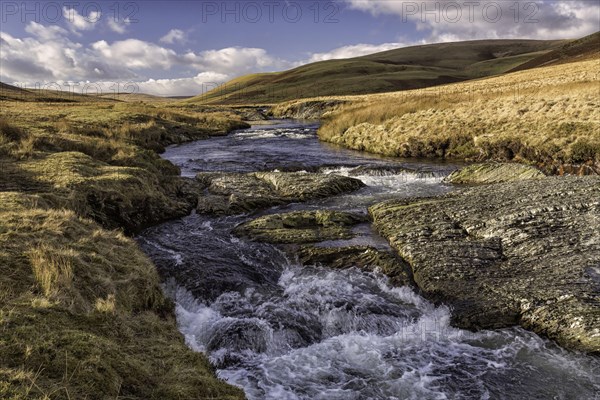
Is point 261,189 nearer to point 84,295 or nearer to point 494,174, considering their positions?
point 494,174

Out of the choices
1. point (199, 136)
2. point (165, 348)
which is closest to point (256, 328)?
point (165, 348)

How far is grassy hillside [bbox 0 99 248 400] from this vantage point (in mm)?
5691

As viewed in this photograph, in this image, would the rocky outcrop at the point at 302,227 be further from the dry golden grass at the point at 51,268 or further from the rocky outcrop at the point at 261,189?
the dry golden grass at the point at 51,268

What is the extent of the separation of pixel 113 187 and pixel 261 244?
727 centimetres

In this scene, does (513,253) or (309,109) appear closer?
(513,253)

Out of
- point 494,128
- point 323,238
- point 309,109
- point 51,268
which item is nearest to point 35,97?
point 309,109

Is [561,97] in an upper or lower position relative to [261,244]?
upper

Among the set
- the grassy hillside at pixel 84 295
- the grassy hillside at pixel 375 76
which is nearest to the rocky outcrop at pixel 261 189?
the grassy hillside at pixel 84 295

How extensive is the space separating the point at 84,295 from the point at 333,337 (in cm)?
582

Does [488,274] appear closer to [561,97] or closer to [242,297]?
[242,297]

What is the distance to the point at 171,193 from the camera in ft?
68.6

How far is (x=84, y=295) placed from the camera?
8562mm

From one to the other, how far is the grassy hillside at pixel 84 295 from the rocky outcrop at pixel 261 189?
75.1 inches

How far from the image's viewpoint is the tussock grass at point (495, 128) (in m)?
25.7
